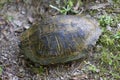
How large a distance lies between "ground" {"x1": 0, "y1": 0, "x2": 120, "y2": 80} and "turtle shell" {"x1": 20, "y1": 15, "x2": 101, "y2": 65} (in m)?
0.14

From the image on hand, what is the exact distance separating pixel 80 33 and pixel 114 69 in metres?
0.64

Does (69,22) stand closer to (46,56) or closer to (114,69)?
(46,56)

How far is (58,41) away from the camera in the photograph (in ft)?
12.0

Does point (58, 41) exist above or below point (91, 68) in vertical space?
above

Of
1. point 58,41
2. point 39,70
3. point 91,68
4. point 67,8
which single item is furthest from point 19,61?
point 67,8

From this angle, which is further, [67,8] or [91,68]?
[67,8]

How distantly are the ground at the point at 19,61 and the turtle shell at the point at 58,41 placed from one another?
0.45 ft

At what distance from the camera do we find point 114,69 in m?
3.82

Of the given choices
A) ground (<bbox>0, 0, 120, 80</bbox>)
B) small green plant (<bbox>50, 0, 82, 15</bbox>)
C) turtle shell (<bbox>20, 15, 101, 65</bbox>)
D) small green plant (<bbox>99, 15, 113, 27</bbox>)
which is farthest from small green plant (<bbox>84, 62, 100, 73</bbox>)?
small green plant (<bbox>50, 0, 82, 15</bbox>)

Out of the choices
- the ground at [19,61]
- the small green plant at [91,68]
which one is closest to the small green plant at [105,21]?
the ground at [19,61]

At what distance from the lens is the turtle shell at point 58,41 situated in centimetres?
368

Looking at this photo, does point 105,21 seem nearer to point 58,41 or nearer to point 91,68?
point 91,68

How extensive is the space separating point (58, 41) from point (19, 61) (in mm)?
625

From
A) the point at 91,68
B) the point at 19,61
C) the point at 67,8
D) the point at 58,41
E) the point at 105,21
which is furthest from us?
the point at 67,8
